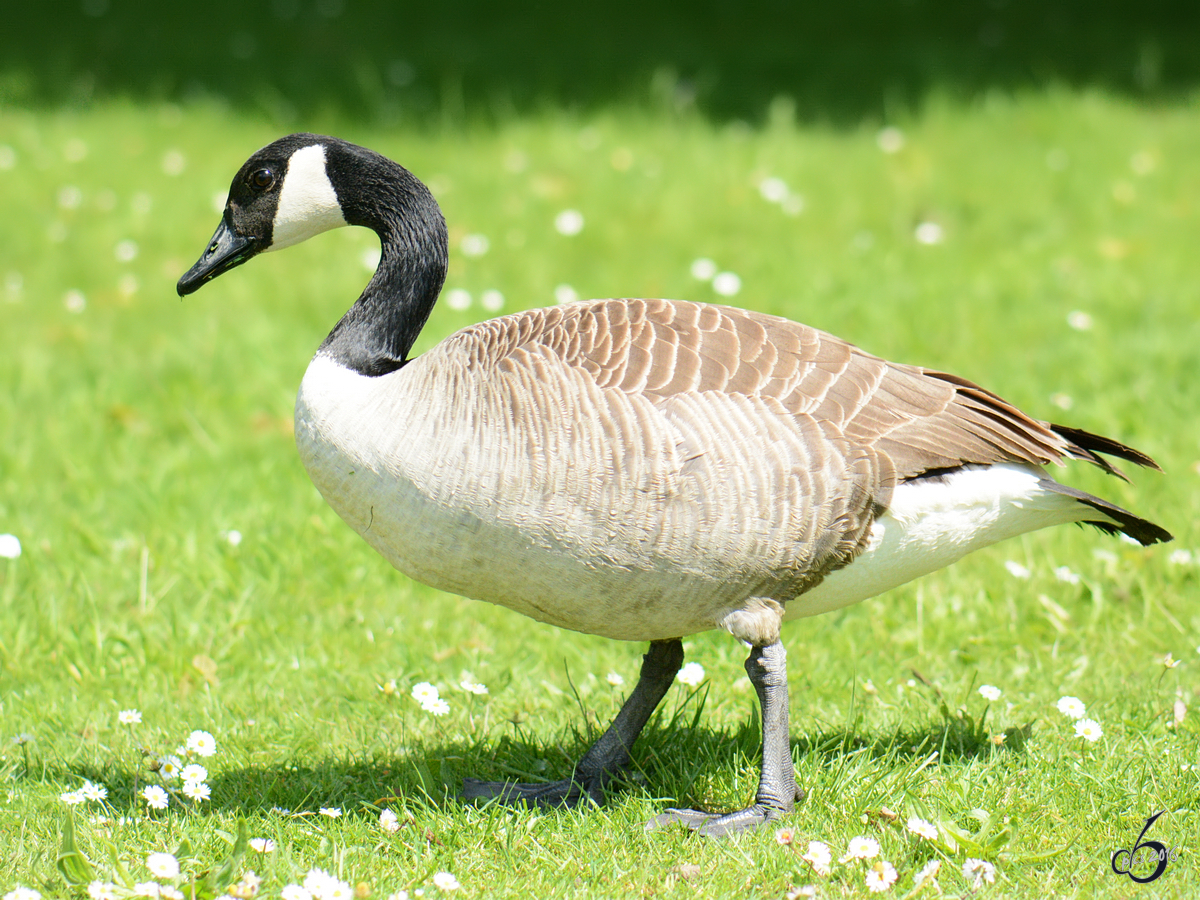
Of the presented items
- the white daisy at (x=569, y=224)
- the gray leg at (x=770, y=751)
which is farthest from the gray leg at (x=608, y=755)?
Result: the white daisy at (x=569, y=224)

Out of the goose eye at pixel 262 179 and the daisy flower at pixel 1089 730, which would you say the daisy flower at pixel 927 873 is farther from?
the goose eye at pixel 262 179

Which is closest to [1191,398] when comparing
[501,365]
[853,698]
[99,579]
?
[853,698]

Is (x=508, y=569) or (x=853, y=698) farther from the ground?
(x=508, y=569)

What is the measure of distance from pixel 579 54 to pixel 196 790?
839cm

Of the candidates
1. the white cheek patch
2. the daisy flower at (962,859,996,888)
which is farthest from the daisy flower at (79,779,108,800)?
the daisy flower at (962,859,996,888)

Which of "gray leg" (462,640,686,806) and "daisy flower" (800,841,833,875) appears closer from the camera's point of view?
"daisy flower" (800,841,833,875)

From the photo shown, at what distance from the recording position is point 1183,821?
3.02 m

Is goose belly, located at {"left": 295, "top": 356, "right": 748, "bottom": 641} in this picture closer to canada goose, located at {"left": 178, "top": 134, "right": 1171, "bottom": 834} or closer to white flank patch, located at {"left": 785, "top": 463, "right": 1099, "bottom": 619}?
canada goose, located at {"left": 178, "top": 134, "right": 1171, "bottom": 834}

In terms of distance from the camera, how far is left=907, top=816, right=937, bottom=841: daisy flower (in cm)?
282

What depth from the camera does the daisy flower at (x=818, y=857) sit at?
2.80 m

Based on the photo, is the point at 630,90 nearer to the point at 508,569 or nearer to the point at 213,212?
the point at 213,212

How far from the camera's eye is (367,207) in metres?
3.27

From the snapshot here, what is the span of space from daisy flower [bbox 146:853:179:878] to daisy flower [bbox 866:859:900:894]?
148 cm

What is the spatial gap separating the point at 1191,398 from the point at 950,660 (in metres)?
2.08
